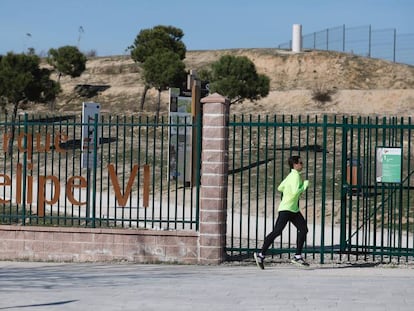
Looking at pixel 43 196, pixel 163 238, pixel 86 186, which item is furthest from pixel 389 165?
pixel 43 196

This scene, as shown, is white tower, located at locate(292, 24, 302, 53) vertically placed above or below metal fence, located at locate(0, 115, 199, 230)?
above

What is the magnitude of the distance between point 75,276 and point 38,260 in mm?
1775

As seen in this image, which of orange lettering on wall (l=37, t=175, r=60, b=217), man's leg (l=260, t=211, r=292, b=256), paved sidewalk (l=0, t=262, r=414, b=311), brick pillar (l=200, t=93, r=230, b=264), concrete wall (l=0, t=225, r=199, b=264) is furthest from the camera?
orange lettering on wall (l=37, t=175, r=60, b=217)

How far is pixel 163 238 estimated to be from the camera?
13.5 m

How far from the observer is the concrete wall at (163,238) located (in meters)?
13.3

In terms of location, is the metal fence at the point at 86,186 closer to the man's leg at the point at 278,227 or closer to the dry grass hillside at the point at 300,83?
the man's leg at the point at 278,227

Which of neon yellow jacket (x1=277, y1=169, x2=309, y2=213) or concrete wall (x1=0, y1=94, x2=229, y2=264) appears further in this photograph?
concrete wall (x1=0, y1=94, x2=229, y2=264)

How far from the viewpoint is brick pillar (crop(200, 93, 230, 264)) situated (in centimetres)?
1325

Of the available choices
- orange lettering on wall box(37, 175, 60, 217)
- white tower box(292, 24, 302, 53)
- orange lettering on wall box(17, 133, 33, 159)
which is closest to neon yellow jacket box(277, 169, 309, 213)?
orange lettering on wall box(37, 175, 60, 217)

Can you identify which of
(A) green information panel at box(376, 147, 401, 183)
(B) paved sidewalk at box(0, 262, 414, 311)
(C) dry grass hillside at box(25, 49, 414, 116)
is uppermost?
(C) dry grass hillside at box(25, 49, 414, 116)

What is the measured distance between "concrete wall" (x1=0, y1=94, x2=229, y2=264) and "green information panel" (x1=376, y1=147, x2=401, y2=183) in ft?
7.81

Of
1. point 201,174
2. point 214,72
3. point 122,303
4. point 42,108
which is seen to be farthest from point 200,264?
point 42,108

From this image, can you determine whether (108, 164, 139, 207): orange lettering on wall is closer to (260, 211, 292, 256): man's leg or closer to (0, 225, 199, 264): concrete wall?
(0, 225, 199, 264): concrete wall

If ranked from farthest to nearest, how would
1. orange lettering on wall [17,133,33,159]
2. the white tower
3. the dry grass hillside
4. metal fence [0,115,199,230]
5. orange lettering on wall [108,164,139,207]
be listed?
the white tower, the dry grass hillside, orange lettering on wall [17,133,33,159], orange lettering on wall [108,164,139,207], metal fence [0,115,199,230]
